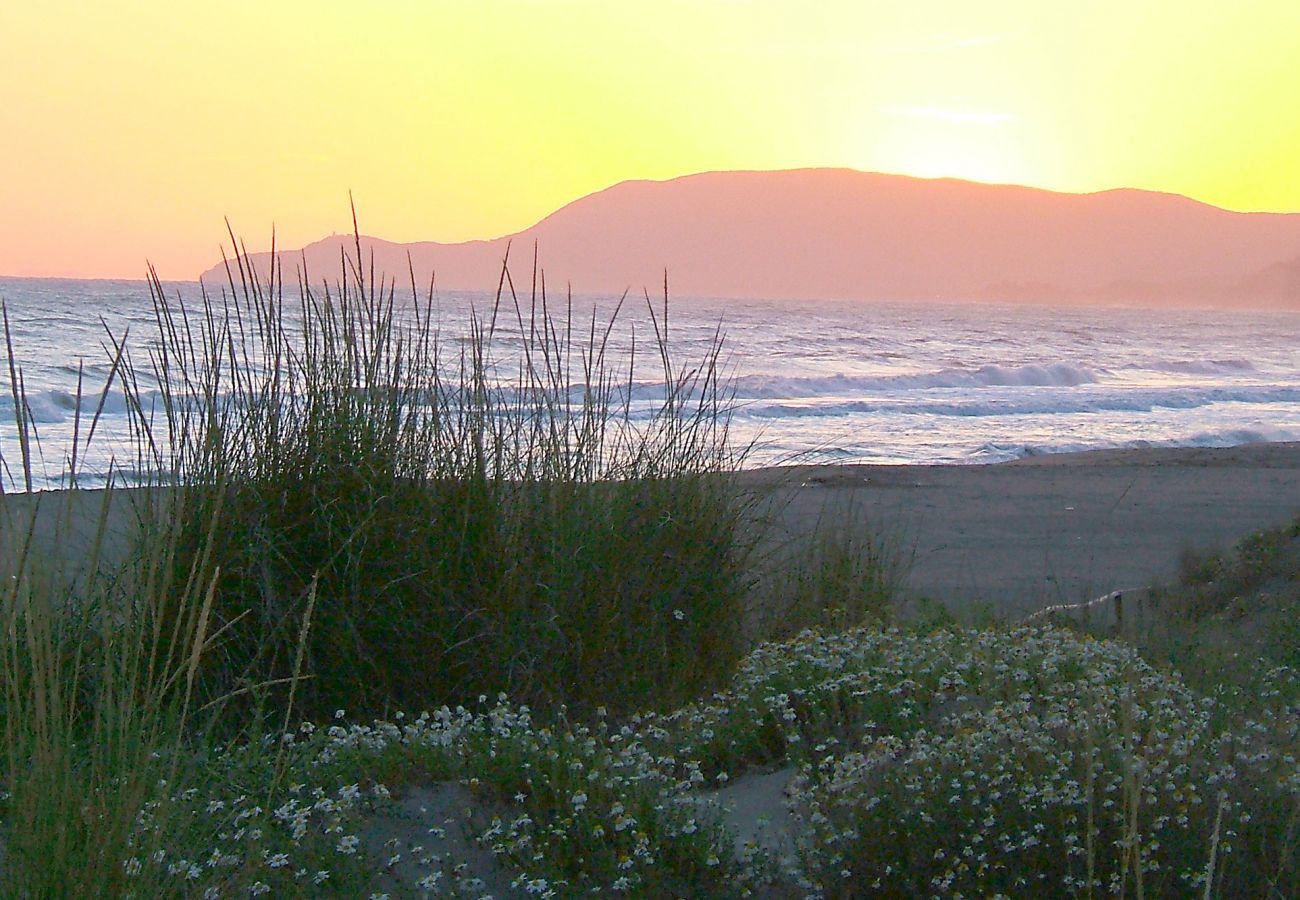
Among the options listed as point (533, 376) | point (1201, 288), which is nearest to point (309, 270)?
point (533, 376)

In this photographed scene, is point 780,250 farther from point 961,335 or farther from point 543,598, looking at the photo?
point 543,598

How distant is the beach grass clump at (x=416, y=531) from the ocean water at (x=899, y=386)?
4.63 feet

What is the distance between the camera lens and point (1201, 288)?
144125mm

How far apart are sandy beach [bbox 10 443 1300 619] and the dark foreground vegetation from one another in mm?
1100

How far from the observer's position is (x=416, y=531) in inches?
166

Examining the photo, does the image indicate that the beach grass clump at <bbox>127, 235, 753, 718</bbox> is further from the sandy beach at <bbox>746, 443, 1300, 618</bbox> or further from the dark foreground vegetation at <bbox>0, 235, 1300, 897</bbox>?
the sandy beach at <bbox>746, 443, 1300, 618</bbox>

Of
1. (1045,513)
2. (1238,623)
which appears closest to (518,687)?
(1238,623)

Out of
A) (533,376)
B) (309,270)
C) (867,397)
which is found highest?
(309,270)

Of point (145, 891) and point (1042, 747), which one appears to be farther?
point (1042, 747)

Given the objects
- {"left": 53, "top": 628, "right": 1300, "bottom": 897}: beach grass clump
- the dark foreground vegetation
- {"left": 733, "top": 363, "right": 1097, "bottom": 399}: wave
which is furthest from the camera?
{"left": 733, "top": 363, "right": 1097, "bottom": 399}: wave

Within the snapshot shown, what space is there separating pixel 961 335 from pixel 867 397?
2696 cm

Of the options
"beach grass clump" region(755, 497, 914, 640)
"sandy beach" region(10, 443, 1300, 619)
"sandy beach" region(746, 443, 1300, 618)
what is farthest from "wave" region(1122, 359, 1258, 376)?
"beach grass clump" region(755, 497, 914, 640)

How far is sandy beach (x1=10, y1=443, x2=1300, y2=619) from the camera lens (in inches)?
322

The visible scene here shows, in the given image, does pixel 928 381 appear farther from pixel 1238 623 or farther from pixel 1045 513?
pixel 1238 623
